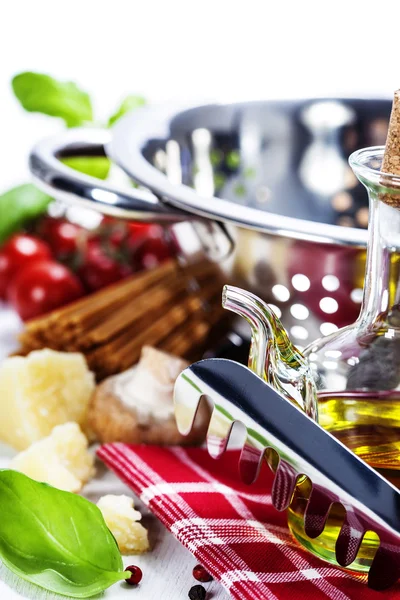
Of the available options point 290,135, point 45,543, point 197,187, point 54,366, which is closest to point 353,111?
point 290,135

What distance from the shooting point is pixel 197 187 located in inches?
44.4

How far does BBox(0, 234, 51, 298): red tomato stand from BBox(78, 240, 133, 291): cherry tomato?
0.26 ft

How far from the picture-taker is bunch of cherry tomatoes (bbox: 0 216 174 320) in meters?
1.19

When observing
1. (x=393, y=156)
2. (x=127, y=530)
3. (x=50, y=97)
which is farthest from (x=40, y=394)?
(x=50, y=97)

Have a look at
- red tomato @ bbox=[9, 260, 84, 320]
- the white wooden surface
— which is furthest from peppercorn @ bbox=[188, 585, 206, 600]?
red tomato @ bbox=[9, 260, 84, 320]

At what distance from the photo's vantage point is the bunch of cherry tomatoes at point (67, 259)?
3.90 ft

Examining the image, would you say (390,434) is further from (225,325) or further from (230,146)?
(230,146)

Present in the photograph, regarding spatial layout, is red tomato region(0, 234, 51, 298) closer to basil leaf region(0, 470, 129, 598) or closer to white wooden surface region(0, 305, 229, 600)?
white wooden surface region(0, 305, 229, 600)

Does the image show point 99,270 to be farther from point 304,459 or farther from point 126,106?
point 304,459

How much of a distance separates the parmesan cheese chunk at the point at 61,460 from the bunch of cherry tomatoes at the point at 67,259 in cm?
36

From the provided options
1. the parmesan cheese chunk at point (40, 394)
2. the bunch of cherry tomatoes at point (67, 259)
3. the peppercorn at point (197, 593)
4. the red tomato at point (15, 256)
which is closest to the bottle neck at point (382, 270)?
the peppercorn at point (197, 593)

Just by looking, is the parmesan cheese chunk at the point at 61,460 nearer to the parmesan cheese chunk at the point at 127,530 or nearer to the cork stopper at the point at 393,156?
the parmesan cheese chunk at the point at 127,530

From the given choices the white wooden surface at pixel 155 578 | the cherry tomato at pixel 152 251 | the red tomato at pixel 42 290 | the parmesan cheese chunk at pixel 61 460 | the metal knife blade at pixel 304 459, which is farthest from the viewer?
the cherry tomato at pixel 152 251

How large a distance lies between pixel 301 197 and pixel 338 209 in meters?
0.05
